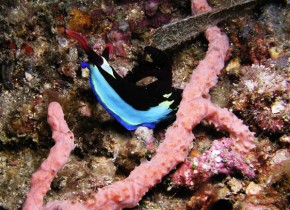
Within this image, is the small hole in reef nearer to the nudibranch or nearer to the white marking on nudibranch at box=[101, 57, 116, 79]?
the nudibranch

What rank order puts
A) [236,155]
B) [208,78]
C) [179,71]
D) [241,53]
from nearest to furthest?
[236,155] < [208,78] < [241,53] < [179,71]

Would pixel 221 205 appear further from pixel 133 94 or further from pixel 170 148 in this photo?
pixel 133 94

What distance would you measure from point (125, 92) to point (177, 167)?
0.98m

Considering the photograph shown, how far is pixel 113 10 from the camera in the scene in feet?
13.6

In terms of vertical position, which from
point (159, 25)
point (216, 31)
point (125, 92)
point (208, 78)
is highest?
point (159, 25)

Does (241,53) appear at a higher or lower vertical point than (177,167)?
higher

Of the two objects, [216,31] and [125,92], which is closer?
[125,92]

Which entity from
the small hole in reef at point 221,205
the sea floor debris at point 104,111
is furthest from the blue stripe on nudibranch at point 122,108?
the small hole in reef at point 221,205

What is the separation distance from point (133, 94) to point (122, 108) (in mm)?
198

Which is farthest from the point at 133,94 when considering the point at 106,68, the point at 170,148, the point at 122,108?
the point at 170,148

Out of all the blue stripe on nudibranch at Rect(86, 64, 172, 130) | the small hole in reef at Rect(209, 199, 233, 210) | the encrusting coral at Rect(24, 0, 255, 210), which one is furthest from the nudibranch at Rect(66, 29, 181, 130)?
the small hole in reef at Rect(209, 199, 233, 210)

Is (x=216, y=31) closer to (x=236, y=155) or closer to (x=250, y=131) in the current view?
(x=250, y=131)

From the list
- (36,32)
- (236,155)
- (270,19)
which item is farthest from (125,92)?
(270,19)

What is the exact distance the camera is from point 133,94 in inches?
128
